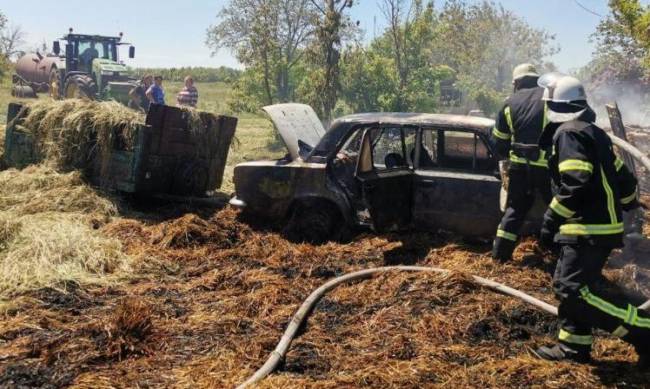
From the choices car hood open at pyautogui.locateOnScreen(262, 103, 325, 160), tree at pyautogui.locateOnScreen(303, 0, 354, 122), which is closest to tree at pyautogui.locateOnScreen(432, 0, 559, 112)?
tree at pyautogui.locateOnScreen(303, 0, 354, 122)

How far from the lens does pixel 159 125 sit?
7.69 metres

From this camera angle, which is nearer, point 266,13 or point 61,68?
point 266,13

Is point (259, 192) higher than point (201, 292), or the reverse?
point (259, 192)

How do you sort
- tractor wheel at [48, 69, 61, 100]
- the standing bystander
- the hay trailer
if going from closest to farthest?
the hay trailer, the standing bystander, tractor wheel at [48, 69, 61, 100]

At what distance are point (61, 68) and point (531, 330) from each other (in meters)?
22.6

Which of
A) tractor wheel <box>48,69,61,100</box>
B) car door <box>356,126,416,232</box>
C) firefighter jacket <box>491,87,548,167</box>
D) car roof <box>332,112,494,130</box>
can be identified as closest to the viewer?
firefighter jacket <box>491,87,548,167</box>

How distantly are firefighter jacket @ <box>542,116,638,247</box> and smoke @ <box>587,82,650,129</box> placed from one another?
865 inches

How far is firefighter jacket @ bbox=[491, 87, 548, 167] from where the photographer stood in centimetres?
536

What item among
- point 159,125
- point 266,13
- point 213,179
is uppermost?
point 266,13

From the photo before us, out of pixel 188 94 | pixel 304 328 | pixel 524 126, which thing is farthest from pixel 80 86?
→ pixel 304 328

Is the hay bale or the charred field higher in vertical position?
the hay bale

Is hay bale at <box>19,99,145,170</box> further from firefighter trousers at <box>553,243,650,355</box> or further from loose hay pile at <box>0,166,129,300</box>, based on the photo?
firefighter trousers at <box>553,243,650,355</box>

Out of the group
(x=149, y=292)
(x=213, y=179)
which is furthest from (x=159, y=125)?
(x=149, y=292)

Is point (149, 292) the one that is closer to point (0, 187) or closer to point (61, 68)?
point (0, 187)
